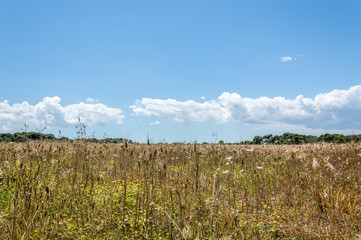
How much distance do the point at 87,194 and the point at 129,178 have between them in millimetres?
1570

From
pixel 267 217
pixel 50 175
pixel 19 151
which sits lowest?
pixel 267 217

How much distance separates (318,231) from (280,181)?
11.0 ft

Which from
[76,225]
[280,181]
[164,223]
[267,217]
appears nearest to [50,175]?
[76,225]

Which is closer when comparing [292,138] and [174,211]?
[174,211]

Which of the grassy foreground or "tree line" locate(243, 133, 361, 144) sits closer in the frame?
the grassy foreground

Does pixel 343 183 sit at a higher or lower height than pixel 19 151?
lower

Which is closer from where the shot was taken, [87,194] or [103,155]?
[87,194]

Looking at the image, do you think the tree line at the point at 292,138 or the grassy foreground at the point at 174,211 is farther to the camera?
the tree line at the point at 292,138

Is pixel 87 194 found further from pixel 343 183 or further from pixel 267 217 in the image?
pixel 343 183

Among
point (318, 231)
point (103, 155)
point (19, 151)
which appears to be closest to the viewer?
point (318, 231)

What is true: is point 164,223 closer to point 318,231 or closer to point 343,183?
point 318,231

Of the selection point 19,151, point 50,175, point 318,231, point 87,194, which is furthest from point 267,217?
point 19,151

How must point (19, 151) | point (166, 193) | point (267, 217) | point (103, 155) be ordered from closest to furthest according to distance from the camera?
point (267, 217), point (166, 193), point (19, 151), point (103, 155)

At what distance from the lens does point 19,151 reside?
831cm
